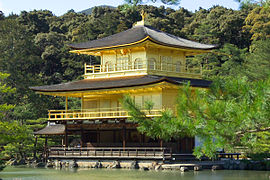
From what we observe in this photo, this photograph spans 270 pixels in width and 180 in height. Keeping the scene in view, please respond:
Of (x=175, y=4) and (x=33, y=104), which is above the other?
(x=175, y=4)

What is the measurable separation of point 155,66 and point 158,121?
1943 centimetres

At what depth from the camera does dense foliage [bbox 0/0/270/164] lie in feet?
165

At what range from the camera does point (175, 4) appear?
2173cm

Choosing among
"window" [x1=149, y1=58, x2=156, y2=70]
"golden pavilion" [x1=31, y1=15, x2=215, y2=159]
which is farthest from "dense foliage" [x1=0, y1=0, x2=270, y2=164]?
"window" [x1=149, y1=58, x2=156, y2=70]

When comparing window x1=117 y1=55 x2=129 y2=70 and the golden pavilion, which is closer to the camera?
the golden pavilion

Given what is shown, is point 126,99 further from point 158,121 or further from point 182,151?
point 182,151

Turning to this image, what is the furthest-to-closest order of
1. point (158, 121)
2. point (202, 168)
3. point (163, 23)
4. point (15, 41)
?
1. point (163, 23)
2. point (15, 41)
3. point (202, 168)
4. point (158, 121)

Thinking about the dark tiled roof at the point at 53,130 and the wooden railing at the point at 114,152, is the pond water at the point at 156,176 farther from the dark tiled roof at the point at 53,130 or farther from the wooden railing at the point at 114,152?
the dark tiled roof at the point at 53,130

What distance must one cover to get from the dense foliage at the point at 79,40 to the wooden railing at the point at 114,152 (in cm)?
1019

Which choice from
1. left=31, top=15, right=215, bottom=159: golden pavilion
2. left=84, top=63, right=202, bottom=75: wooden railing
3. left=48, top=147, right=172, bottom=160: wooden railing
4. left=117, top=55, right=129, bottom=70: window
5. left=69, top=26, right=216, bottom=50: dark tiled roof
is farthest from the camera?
left=117, top=55, right=129, bottom=70: window

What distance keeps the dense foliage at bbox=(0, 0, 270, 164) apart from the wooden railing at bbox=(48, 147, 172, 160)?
10194mm

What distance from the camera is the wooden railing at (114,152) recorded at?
2869 cm

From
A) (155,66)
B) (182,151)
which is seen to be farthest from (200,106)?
(155,66)

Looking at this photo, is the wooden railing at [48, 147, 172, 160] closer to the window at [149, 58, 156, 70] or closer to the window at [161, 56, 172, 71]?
the window at [149, 58, 156, 70]
